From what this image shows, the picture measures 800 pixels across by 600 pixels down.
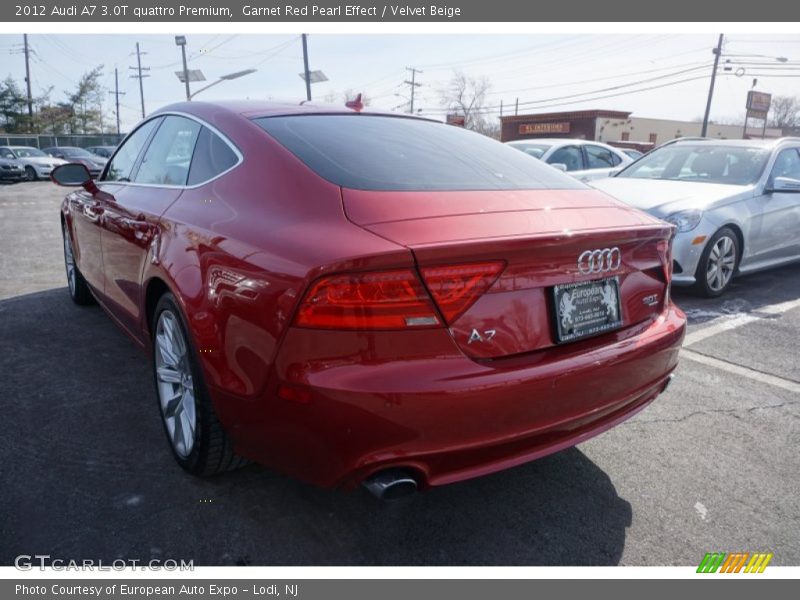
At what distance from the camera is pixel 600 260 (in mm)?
2137

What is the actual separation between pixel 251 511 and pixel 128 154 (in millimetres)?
2575

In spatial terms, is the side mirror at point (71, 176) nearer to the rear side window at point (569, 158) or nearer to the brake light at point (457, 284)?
the brake light at point (457, 284)

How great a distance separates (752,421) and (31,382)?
395 cm

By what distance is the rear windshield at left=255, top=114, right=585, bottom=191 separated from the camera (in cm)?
223

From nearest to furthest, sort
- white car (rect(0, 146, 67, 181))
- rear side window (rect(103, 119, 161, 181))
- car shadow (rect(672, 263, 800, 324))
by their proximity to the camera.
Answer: rear side window (rect(103, 119, 161, 181))
car shadow (rect(672, 263, 800, 324))
white car (rect(0, 146, 67, 181))

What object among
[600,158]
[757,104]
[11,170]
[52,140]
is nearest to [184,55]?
[52,140]

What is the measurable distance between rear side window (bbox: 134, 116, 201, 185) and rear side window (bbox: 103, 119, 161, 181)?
185 mm

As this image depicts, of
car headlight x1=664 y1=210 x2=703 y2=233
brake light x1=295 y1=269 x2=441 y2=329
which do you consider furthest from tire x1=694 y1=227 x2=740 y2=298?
brake light x1=295 y1=269 x2=441 y2=329

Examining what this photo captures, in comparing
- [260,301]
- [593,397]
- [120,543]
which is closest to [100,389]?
[120,543]

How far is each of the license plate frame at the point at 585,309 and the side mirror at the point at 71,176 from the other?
134 inches

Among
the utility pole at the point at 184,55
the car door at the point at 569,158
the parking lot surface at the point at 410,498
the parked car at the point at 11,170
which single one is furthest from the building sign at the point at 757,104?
the parking lot surface at the point at 410,498

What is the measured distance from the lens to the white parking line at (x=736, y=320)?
4.59m

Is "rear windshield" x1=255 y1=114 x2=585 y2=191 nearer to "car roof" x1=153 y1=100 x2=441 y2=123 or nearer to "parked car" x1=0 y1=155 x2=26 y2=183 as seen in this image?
"car roof" x1=153 y1=100 x2=441 y2=123

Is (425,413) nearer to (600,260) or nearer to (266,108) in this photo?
(600,260)
